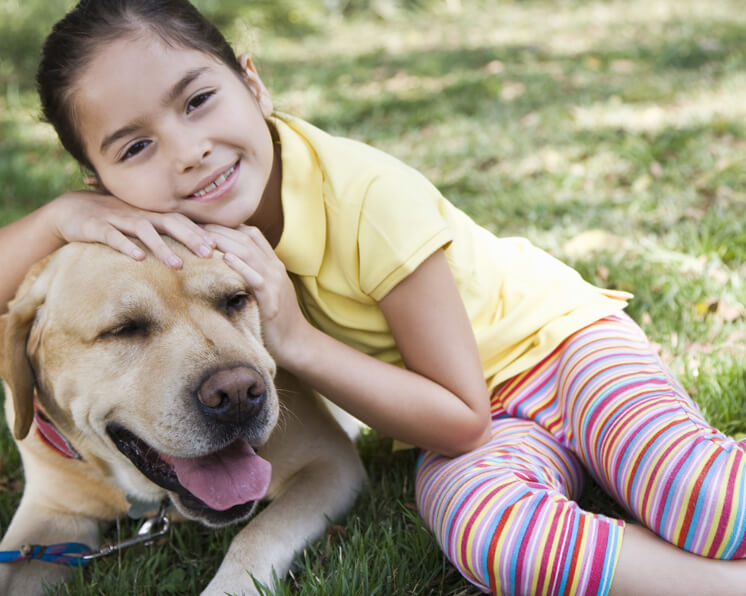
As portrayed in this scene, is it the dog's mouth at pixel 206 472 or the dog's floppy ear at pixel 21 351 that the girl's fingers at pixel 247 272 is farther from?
the dog's floppy ear at pixel 21 351

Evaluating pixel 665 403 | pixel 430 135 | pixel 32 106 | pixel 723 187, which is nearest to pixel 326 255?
pixel 665 403

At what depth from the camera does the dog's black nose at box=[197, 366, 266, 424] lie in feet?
6.57

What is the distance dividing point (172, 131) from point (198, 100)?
5.9 inches

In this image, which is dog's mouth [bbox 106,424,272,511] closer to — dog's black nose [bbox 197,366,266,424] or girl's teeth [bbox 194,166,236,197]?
dog's black nose [bbox 197,366,266,424]

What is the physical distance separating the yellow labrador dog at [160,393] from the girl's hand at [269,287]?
1.8 inches

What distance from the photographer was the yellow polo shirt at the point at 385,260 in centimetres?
234

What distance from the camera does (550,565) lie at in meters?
Result: 1.97

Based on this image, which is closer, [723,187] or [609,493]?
[609,493]

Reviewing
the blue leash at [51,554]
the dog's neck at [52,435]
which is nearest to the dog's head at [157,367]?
the dog's neck at [52,435]

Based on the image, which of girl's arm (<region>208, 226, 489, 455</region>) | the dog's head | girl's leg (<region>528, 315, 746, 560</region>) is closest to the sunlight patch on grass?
girl's leg (<region>528, 315, 746, 560</region>)

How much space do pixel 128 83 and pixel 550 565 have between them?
1723mm

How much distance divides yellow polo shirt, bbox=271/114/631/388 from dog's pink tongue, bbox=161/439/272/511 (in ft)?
1.78

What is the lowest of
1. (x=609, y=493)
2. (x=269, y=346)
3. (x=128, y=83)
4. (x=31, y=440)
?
(x=31, y=440)

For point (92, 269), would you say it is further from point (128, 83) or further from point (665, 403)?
point (665, 403)
